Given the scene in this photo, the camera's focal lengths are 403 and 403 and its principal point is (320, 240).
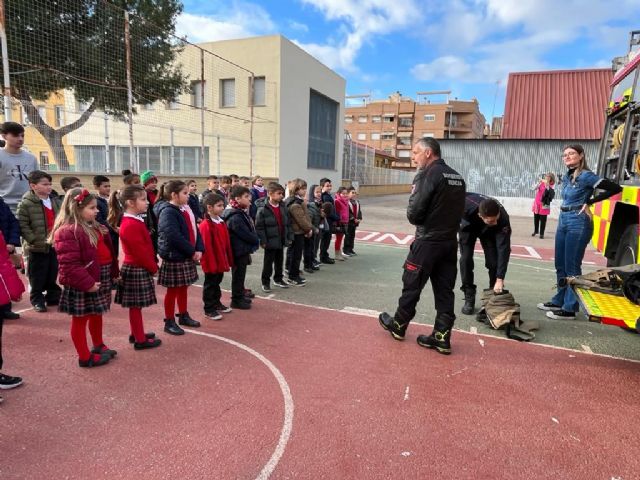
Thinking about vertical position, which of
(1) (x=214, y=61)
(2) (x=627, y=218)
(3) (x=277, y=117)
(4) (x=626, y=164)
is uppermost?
(1) (x=214, y=61)

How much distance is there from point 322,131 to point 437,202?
68.5ft

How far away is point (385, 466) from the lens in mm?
2461

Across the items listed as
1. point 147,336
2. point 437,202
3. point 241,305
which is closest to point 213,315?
point 241,305

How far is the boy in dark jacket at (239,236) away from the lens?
17.1 feet

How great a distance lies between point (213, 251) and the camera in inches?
192

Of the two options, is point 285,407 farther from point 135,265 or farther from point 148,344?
point 135,265

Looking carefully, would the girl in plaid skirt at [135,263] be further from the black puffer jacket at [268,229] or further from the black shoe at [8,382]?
the black puffer jacket at [268,229]

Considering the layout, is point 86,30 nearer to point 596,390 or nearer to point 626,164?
point 626,164

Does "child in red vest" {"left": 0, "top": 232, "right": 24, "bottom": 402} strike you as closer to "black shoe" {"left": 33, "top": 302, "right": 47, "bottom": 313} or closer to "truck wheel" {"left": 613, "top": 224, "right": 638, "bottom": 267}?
"black shoe" {"left": 33, "top": 302, "right": 47, "bottom": 313}

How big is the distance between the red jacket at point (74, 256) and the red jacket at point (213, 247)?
152 cm

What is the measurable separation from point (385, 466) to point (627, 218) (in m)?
4.44

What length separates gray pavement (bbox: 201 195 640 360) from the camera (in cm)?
453

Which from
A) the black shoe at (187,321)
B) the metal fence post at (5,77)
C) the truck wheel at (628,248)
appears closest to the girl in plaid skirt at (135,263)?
the black shoe at (187,321)

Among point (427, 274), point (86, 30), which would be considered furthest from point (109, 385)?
point (86, 30)
